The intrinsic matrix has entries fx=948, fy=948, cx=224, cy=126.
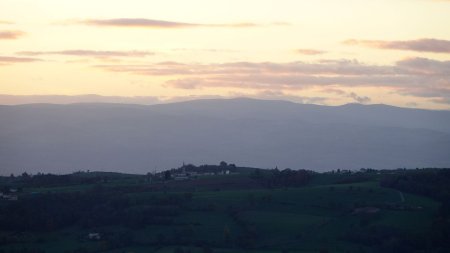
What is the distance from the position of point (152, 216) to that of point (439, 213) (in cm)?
2121

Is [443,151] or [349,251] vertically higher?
[443,151]

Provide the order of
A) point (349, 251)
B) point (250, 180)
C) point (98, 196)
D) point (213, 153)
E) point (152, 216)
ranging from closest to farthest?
point (349, 251), point (152, 216), point (98, 196), point (250, 180), point (213, 153)

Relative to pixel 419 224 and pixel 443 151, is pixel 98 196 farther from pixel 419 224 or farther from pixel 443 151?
pixel 443 151

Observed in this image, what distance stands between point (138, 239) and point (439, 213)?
2160cm

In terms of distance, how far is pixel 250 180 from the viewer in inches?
3479

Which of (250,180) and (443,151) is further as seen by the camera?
(443,151)

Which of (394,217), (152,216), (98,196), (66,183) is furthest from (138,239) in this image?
(66,183)

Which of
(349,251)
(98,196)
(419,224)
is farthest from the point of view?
(98,196)

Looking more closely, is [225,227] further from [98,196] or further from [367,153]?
[367,153]

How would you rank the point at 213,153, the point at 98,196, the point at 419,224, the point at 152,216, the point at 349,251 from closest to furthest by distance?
the point at 349,251, the point at 419,224, the point at 152,216, the point at 98,196, the point at 213,153

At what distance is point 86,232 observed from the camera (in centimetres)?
7000

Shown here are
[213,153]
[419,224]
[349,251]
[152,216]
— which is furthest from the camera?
[213,153]

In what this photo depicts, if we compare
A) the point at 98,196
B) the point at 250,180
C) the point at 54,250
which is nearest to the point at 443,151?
the point at 250,180

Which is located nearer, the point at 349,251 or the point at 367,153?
the point at 349,251
